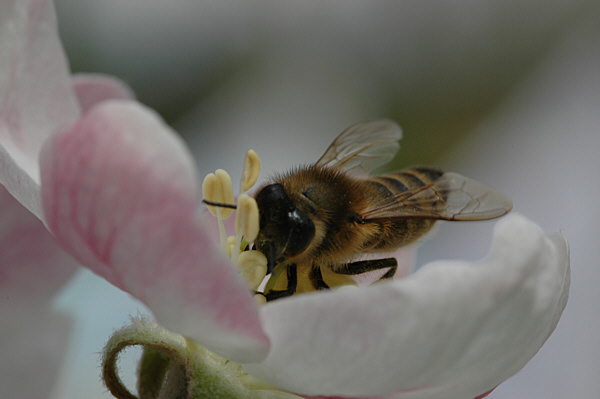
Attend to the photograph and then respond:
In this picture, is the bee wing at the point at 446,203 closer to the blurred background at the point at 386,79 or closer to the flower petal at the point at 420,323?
the flower petal at the point at 420,323

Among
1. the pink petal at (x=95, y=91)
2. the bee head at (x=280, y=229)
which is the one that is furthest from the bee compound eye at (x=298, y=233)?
the pink petal at (x=95, y=91)

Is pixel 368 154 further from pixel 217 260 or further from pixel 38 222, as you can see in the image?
pixel 217 260

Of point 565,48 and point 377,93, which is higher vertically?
point 565,48

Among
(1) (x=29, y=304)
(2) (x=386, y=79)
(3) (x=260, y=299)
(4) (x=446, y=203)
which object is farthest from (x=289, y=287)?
(2) (x=386, y=79)

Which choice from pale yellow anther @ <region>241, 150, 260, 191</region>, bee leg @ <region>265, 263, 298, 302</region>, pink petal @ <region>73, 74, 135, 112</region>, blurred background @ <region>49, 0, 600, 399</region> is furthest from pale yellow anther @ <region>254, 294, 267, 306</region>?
blurred background @ <region>49, 0, 600, 399</region>

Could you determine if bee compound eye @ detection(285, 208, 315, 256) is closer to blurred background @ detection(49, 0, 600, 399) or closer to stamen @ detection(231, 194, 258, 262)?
stamen @ detection(231, 194, 258, 262)

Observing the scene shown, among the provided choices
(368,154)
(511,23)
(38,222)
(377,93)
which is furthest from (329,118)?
(38,222)

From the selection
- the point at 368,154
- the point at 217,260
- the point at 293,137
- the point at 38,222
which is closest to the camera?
the point at 217,260
